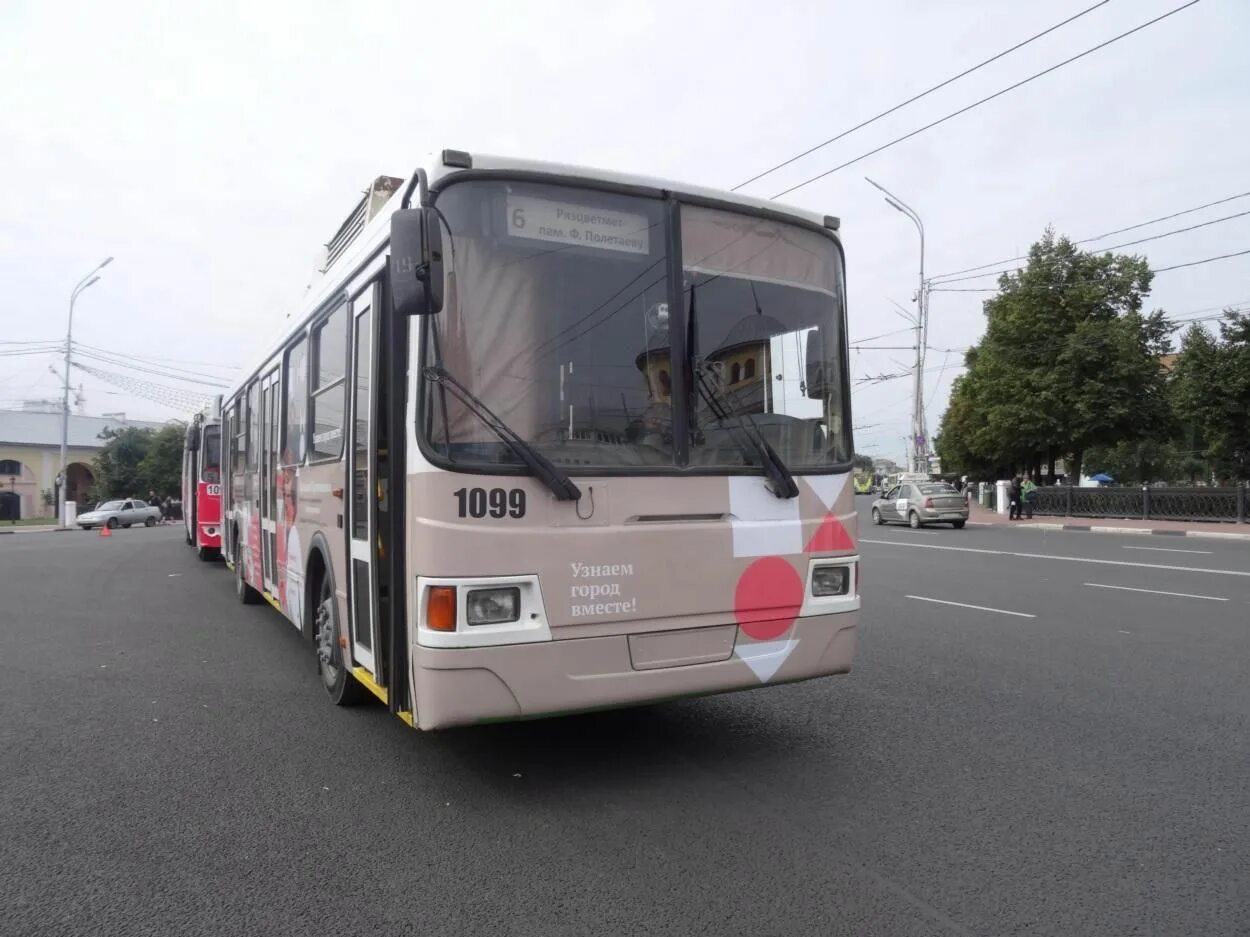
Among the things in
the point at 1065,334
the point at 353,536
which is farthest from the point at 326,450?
the point at 1065,334

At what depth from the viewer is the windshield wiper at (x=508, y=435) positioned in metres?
4.11

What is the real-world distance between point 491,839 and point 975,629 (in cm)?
647

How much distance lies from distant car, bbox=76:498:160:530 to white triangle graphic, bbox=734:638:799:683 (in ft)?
136

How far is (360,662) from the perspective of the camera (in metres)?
5.29

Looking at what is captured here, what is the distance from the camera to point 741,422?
4.69 m

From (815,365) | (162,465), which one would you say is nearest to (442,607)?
(815,365)

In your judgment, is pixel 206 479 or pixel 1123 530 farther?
pixel 1123 530

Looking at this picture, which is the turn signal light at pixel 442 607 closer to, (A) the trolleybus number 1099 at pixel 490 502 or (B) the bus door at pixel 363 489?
(A) the trolleybus number 1099 at pixel 490 502

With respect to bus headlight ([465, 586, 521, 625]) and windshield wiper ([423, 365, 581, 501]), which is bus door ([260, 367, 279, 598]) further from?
bus headlight ([465, 586, 521, 625])

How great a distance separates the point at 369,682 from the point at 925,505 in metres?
25.3

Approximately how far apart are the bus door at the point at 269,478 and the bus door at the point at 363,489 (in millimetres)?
2920

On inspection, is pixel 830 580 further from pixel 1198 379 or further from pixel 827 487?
pixel 1198 379

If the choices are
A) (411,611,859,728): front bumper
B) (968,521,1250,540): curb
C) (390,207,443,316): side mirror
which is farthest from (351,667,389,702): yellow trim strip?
(968,521,1250,540): curb

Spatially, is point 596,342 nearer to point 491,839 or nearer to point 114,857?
point 491,839
